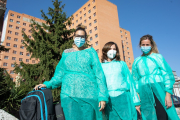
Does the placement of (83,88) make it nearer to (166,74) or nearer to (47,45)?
(166,74)

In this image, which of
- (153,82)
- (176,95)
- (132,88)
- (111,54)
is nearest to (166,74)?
(153,82)

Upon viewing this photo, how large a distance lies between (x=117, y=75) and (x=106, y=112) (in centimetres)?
73

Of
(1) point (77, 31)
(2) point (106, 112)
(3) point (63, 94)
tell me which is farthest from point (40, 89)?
(2) point (106, 112)

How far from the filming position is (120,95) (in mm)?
2492

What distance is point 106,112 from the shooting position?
254 cm

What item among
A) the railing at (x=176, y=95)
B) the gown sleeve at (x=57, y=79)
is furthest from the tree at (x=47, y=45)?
the gown sleeve at (x=57, y=79)

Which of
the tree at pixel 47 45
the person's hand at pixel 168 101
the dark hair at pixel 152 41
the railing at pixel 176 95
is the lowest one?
the railing at pixel 176 95

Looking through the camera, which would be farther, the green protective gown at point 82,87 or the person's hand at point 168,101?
the person's hand at point 168,101

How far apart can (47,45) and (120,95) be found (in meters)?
8.68

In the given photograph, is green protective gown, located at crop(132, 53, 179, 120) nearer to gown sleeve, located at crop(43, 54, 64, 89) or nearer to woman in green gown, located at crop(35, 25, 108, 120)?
woman in green gown, located at crop(35, 25, 108, 120)

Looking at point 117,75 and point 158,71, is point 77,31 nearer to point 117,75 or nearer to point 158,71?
point 117,75

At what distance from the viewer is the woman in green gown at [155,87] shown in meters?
2.21

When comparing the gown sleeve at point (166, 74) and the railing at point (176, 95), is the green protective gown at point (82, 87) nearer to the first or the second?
the gown sleeve at point (166, 74)

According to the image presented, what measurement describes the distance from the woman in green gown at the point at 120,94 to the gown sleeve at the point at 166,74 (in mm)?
549
